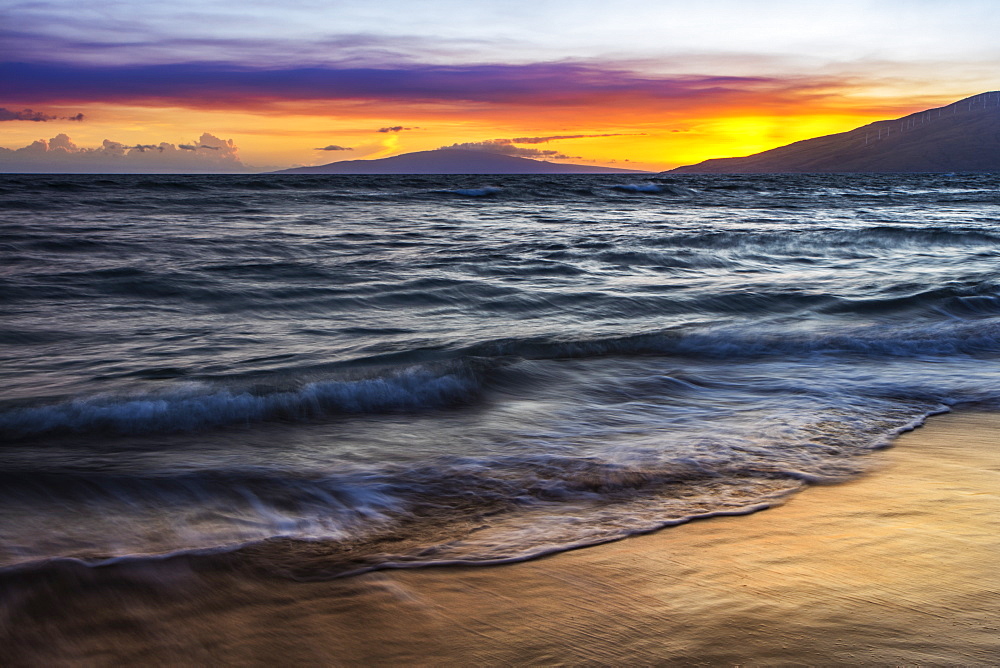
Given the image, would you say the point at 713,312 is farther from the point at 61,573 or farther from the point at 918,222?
the point at 918,222

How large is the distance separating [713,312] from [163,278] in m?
7.31

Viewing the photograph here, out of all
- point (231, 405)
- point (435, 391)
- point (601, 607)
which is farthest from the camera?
point (435, 391)

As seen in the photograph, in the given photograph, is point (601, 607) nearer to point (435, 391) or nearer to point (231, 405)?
point (435, 391)

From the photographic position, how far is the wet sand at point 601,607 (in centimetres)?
190

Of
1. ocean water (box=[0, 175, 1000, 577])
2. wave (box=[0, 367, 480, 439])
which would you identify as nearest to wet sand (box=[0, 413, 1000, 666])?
ocean water (box=[0, 175, 1000, 577])

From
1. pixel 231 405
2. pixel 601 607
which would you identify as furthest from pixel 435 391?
pixel 601 607

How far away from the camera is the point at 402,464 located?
11.7ft

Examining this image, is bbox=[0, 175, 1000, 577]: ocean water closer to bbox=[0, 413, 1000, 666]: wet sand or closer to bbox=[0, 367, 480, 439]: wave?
bbox=[0, 367, 480, 439]: wave

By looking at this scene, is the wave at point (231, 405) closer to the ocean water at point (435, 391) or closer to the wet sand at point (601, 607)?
the ocean water at point (435, 391)

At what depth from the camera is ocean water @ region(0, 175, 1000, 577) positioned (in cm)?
291

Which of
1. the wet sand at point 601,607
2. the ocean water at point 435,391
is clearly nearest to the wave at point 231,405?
the ocean water at point 435,391

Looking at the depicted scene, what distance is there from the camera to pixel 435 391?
5.04m

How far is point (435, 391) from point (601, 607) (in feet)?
9.94

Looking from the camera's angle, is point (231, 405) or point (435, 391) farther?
point (435, 391)
